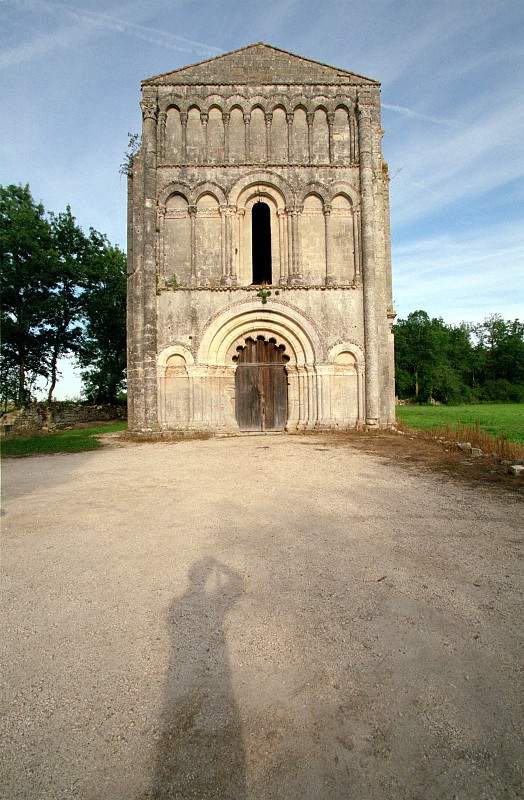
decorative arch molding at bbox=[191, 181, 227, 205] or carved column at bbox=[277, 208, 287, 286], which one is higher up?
decorative arch molding at bbox=[191, 181, 227, 205]

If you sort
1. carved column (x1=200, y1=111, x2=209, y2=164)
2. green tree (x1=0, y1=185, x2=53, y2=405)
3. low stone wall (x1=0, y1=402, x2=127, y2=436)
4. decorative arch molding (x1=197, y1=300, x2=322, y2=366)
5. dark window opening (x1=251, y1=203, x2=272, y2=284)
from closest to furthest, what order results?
decorative arch molding (x1=197, y1=300, x2=322, y2=366) → carved column (x1=200, y1=111, x2=209, y2=164) → dark window opening (x1=251, y1=203, x2=272, y2=284) → low stone wall (x1=0, y1=402, x2=127, y2=436) → green tree (x1=0, y1=185, x2=53, y2=405)

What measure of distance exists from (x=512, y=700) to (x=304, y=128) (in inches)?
715

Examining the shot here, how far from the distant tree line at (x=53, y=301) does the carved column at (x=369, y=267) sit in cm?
1755

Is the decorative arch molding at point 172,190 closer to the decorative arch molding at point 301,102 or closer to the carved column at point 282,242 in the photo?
the carved column at point 282,242

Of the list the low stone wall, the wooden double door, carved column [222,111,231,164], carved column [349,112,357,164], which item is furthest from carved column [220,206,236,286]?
the low stone wall

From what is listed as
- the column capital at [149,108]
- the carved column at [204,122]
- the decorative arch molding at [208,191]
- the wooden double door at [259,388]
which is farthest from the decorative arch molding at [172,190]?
the wooden double door at [259,388]

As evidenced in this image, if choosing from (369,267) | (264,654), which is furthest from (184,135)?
(264,654)

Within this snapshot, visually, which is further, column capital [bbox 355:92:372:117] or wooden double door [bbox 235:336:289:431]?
wooden double door [bbox 235:336:289:431]

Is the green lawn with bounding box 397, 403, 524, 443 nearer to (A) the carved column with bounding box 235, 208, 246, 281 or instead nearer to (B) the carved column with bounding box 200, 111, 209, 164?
(A) the carved column with bounding box 235, 208, 246, 281

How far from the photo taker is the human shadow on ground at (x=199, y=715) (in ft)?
5.12

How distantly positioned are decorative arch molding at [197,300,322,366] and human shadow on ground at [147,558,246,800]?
40.9ft

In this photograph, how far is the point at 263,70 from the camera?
15.4m

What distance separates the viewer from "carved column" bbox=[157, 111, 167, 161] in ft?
49.2

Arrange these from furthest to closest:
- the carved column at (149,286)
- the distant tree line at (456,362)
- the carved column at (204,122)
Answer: the distant tree line at (456,362) → the carved column at (204,122) → the carved column at (149,286)
